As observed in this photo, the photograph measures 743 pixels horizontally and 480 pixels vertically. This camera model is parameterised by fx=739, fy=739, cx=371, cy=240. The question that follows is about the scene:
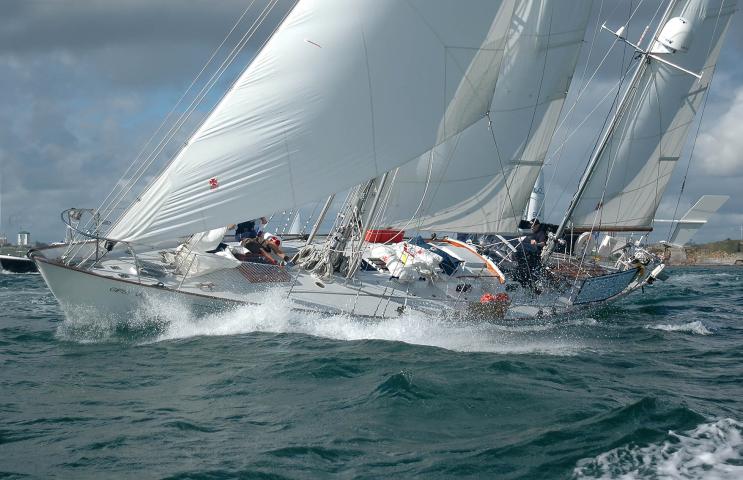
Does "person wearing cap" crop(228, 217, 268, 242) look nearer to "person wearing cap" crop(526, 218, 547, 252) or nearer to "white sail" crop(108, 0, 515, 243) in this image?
"white sail" crop(108, 0, 515, 243)

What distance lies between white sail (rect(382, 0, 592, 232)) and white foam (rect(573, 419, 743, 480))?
396 inches

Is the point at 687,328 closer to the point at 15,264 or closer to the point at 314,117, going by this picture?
the point at 314,117

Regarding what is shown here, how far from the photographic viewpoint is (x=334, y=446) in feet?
24.5

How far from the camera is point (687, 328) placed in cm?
1866

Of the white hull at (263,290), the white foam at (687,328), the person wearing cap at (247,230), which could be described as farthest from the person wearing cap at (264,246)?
the white foam at (687,328)

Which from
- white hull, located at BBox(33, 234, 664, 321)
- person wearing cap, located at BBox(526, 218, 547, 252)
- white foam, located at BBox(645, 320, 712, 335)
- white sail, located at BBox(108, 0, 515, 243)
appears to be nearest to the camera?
white sail, located at BBox(108, 0, 515, 243)

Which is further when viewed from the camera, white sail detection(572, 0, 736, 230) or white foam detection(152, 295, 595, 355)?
white sail detection(572, 0, 736, 230)

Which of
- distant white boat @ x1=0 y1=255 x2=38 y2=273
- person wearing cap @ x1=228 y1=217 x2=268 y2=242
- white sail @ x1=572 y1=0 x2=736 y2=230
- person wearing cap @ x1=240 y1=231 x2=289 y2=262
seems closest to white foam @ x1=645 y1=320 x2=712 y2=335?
white sail @ x1=572 y1=0 x2=736 y2=230

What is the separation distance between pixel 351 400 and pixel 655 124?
17.1m

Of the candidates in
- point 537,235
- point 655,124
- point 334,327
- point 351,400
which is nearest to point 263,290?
point 334,327

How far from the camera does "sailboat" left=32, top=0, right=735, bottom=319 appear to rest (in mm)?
12250

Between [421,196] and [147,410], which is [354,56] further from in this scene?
[147,410]

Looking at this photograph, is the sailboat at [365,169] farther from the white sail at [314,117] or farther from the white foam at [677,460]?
the white foam at [677,460]

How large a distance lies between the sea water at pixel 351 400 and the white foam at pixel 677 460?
0.07ft
